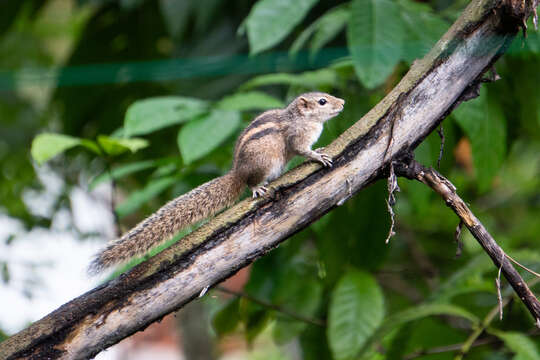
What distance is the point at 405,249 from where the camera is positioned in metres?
4.14

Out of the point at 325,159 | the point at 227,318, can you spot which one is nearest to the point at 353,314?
the point at 227,318

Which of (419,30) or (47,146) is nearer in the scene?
(47,146)

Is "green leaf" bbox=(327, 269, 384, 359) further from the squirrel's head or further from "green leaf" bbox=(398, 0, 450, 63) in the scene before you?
"green leaf" bbox=(398, 0, 450, 63)

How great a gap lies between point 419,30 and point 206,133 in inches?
38.5

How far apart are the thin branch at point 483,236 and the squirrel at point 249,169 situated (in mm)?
300

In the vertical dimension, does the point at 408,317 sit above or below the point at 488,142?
below

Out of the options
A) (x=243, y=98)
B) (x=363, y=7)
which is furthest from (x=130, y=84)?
(x=363, y=7)

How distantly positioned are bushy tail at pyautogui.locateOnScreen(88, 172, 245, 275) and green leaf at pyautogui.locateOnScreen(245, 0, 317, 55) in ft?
1.91

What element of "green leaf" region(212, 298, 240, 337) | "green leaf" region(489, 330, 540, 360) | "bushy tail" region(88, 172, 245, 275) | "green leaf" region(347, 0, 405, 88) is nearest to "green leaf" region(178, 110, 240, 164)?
"bushy tail" region(88, 172, 245, 275)

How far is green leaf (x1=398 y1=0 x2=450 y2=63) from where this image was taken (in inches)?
94.1

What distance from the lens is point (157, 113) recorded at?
242 cm

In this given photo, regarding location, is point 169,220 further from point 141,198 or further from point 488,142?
point 488,142

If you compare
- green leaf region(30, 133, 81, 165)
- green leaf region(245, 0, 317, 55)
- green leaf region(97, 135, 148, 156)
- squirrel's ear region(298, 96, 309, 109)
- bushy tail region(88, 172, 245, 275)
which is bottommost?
bushy tail region(88, 172, 245, 275)

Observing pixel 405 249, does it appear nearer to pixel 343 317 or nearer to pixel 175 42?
pixel 343 317
